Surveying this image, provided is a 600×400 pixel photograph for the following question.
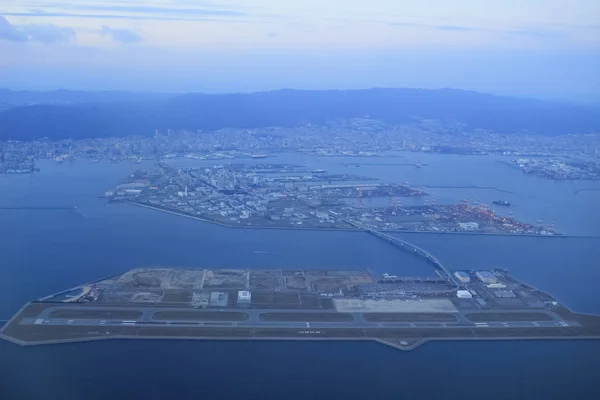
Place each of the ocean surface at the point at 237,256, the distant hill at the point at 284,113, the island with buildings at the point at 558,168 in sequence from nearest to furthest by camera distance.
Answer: the ocean surface at the point at 237,256 < the island with buildings at the point at 558,168 < the distant hill at the point at 284,113

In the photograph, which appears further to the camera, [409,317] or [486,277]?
[486,277]

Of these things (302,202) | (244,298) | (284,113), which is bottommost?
(302,202)

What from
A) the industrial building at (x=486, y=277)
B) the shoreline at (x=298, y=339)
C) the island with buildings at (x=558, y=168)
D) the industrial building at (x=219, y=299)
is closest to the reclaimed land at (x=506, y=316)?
the shoreline at (x=298, y=339)

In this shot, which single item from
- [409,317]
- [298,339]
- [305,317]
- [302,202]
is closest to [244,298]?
[305,317]

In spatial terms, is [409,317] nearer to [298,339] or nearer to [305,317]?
[305,317]

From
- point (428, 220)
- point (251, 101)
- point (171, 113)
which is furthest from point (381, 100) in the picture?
point (428, 220)

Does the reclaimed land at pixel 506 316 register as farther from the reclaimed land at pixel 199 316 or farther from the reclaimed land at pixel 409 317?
the reclaimed land at pixel 199 316

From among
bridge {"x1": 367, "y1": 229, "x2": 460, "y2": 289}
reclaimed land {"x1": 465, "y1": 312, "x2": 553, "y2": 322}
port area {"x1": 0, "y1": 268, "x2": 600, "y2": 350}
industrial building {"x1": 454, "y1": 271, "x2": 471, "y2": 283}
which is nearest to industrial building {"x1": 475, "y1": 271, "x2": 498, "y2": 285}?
port area {"x1": 0, "y1": 268, "x2": 600, "y2": 350}

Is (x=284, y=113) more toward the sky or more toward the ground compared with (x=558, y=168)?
more toward the sky
